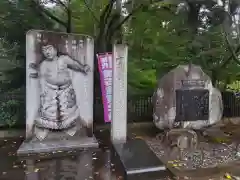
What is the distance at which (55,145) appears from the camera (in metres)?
3.07

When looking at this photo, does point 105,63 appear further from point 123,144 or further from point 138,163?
point 138,163

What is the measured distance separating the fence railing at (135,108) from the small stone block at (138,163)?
1.48 meters

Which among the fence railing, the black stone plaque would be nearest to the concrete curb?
the fence railing

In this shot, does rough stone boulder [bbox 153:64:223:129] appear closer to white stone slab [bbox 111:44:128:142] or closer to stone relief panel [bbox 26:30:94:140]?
white stone slab [bbox 111:44:128:142]

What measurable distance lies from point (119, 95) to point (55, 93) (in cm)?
91

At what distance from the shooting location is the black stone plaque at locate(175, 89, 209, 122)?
364 cm

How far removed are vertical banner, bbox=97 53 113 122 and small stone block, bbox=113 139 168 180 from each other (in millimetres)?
1043

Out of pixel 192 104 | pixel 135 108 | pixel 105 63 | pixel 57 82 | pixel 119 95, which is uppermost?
pixel 105 63

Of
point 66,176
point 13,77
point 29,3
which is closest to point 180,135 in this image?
point 66,176

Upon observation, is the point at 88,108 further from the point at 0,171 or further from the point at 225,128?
the point at 225,128

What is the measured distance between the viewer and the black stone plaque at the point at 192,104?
3643 mm

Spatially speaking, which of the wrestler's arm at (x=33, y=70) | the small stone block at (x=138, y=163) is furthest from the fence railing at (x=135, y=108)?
the small stone block at (x=138, y=163)

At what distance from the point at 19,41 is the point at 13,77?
0.64 m

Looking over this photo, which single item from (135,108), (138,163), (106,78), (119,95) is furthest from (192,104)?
(138,163)
